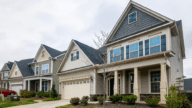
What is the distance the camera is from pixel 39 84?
90.7ft

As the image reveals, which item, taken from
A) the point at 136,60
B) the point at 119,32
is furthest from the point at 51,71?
the point at 136,60

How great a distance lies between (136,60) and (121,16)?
5599 mm

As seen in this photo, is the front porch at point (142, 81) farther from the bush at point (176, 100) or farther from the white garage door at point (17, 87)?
the white garage door at point (17, 87)

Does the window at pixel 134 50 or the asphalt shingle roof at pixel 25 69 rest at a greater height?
the window at pixel 134 50

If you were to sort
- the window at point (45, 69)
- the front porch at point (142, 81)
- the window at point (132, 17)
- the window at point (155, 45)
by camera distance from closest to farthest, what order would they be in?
the front porch at point (142, 81) < the window at point (155, 45) < the window at point (132, 17) < the window at point (45, 69)

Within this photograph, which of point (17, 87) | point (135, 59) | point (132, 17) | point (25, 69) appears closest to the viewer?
point (135, 59)

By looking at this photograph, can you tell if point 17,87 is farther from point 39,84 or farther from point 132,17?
point 132,17

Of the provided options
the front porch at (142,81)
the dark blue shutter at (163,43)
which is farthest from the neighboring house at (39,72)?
the dark blue shutter at (163,43)

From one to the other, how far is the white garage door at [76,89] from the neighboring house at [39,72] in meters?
5.72

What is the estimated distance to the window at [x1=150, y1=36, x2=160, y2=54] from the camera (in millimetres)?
13120

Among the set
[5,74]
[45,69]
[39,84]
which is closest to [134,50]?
[45,69]

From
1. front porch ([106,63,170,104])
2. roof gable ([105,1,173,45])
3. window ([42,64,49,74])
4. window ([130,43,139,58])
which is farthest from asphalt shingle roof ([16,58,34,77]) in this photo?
window ([130,43,139,58])

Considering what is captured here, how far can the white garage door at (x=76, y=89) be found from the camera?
1734 cm

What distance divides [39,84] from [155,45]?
847 inches
